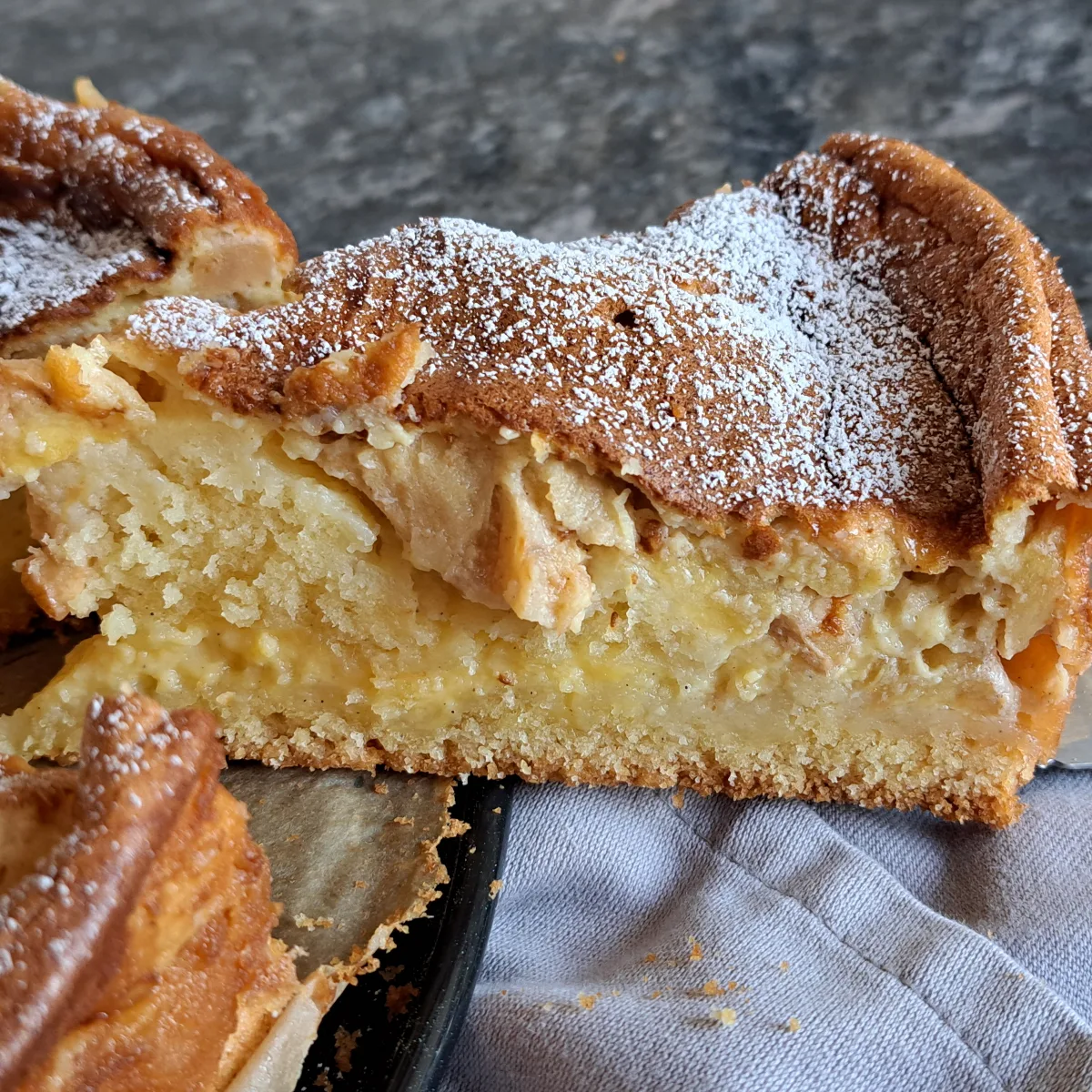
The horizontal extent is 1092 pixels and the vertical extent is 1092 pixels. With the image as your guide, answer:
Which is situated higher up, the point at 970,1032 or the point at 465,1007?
the point at 465,1007

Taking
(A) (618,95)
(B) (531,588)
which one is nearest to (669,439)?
(B) (531,588)

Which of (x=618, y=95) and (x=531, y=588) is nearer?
(x=531, y=588)

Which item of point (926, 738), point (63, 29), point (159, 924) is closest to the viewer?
point (159, 924)

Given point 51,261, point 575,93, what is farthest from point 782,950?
point 575,93

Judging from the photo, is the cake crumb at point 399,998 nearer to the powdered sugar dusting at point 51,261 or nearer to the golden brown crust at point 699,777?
the golden brown crust at point 699,777

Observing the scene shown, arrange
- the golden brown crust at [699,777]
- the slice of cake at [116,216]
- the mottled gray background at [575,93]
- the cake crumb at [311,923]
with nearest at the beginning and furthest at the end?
→ the cake crumb at [311,923]
the golden brown crust at [699,777]
the slice of cake at [116,216]
the mottled gray background at [575,93]

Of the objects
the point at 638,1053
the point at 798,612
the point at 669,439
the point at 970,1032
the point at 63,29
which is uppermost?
the point at 63,29

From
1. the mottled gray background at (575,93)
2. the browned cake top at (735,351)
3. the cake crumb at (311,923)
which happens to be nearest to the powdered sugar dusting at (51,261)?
the browned cake top at (735,351)

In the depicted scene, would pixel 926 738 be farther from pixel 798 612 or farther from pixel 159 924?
pixel 159 924
